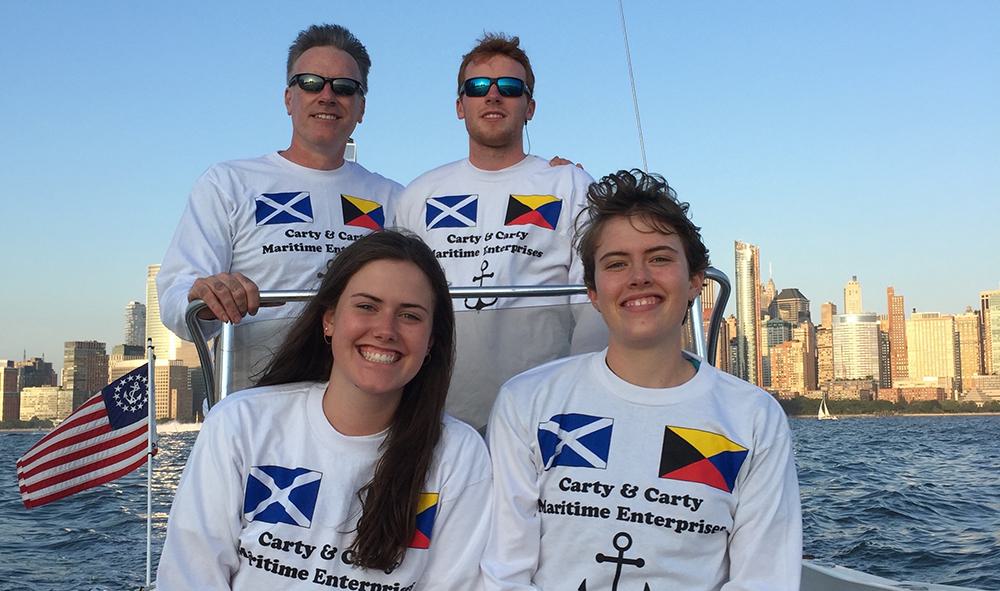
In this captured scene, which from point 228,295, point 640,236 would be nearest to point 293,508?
point 228,295

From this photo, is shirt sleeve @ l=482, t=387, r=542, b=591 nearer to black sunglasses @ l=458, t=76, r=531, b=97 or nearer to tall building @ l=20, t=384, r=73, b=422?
black sunglasses @ l=458, t=76, r=531, b=97

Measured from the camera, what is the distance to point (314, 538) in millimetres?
2590

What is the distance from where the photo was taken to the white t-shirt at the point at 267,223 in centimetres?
361

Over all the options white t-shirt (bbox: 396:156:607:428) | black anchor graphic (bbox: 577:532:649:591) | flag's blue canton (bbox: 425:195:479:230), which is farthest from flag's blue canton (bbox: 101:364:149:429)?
black anchor graphic (bbox: 577:532:649:591)

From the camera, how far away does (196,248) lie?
3.60 metres

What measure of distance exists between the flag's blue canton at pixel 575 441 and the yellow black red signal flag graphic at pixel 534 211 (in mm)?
972

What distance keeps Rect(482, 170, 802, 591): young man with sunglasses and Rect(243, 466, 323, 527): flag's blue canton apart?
50cm

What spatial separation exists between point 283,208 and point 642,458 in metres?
1.78

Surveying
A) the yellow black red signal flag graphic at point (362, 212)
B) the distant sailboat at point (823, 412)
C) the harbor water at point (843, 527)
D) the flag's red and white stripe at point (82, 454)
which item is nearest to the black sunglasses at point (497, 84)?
the yellow black red signal flag graphic at point (362, 212)

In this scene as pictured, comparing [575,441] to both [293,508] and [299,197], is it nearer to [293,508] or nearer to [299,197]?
[293,508]

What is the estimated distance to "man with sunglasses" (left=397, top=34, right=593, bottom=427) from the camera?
335cm

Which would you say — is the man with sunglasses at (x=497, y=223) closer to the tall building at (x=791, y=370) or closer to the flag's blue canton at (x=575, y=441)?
the flag's blue canton at (x=575, y=441)

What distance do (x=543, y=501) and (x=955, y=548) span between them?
15773 millimetres

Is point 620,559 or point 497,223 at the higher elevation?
point 497,223
